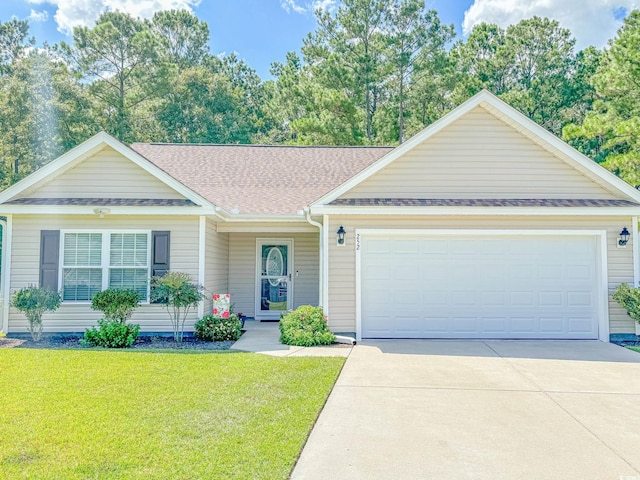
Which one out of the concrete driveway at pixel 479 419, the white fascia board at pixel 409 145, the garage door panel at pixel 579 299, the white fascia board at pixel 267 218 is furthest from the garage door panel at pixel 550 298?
the white fascia board at pixel 267 218

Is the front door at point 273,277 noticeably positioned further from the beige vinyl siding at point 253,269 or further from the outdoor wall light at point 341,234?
the outdoor wall light at point 341,234

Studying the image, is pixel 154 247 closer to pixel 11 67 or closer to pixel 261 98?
pixel 11 67

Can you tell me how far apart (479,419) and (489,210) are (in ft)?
17.2

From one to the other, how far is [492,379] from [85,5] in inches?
1085

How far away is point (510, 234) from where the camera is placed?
30.9ft

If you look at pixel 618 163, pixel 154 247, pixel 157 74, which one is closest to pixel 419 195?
pixel 154 247

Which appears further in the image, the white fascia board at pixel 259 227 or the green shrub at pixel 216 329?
the white fascia board at pixel 259 227

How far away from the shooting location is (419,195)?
9.63 meters

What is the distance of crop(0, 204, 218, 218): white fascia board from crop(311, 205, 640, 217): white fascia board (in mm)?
2581

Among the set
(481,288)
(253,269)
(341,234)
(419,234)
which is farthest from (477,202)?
(253,269)

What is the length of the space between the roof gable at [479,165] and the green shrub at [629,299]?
1.96 metres

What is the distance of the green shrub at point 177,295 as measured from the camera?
29.8 ft

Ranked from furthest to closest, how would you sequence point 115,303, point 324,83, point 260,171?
point 324,83
point 260,171
point 115,303

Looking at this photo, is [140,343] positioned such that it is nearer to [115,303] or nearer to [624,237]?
[115,303]
